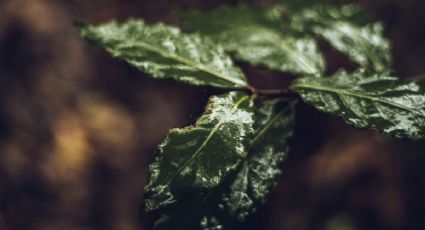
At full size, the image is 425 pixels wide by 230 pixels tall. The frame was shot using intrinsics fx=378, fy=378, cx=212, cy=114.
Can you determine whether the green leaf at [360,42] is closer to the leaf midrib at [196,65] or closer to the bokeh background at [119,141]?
the leaf midrib at [196,65]

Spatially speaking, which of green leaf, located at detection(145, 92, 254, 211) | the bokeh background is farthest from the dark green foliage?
the bokeh background

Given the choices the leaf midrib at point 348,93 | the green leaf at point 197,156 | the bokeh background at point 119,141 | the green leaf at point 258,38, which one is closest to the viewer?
the green leaf at point 197,156

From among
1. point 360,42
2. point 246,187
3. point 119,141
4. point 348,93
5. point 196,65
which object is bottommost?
point 246,187

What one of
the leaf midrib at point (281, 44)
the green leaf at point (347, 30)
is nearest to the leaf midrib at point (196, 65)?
the leaf midrib at point (281, 44)

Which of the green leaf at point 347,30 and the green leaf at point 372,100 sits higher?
the green leaf at point 347,30

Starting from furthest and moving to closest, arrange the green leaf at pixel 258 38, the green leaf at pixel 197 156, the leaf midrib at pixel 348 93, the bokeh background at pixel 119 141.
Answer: the bokeh background at pixel 119 141, the green leaf at pixel 258 38, the leaf midrib at pixel 348 93, the green leaf at pixel 197 156

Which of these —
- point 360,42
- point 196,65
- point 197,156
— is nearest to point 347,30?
point 360,42

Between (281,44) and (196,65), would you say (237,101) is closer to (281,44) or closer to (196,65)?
(196,65)
